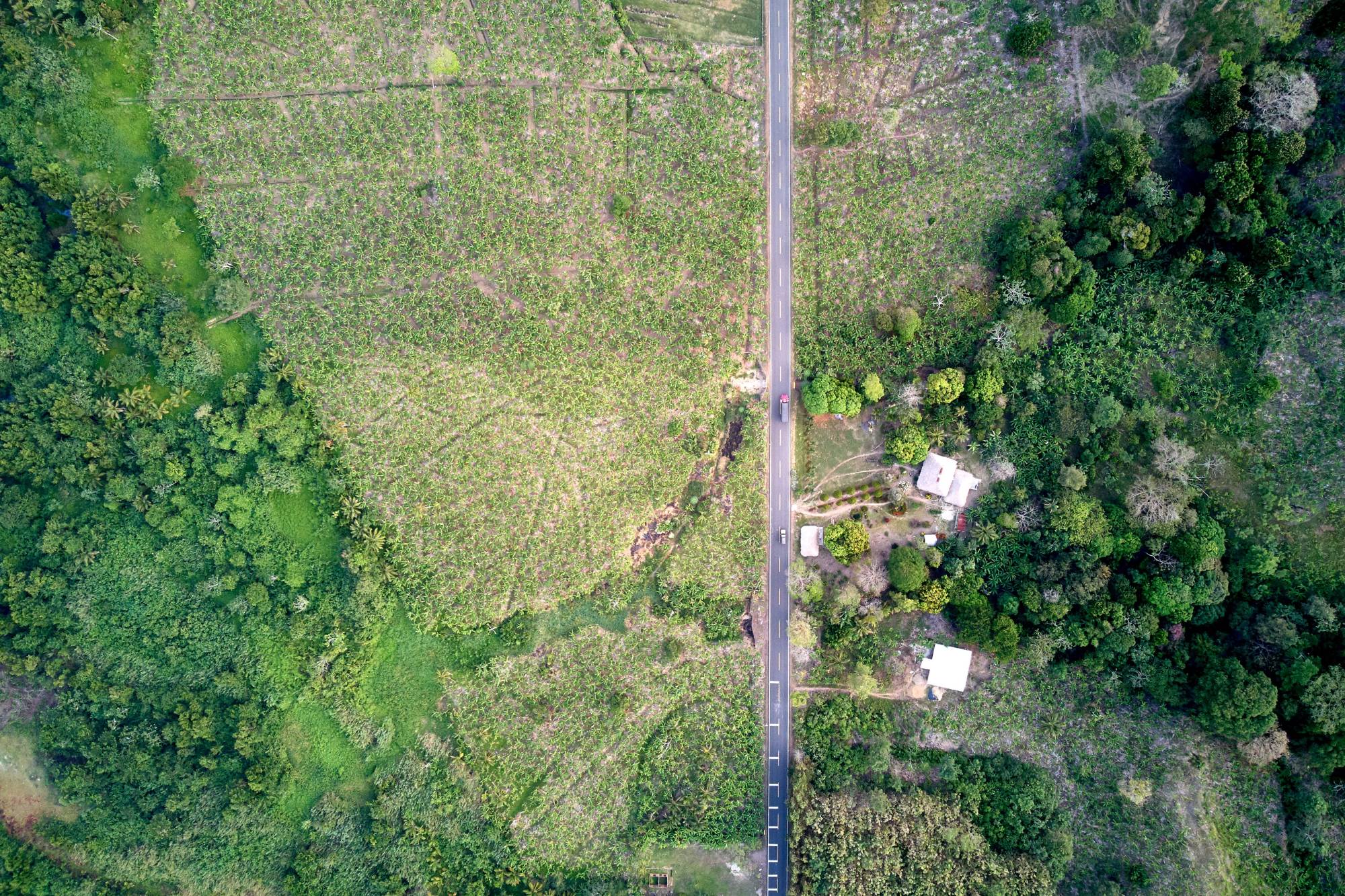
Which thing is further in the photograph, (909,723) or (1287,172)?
(909,723)

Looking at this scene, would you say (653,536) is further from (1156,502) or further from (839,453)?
(1156,502)

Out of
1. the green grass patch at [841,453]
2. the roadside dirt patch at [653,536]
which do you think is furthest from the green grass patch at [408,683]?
the green grass patch at [841,453]

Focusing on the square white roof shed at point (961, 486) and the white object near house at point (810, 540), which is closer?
the square white roof shed at point (961, 486)

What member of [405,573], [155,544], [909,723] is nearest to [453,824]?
[405,573]

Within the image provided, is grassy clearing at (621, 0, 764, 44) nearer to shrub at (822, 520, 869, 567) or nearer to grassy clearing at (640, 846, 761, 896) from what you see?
shrub at (822, 520, 869, 567)

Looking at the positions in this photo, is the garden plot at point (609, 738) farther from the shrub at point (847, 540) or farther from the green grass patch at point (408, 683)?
the shrub at point (847, 540)

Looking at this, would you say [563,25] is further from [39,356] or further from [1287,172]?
[1287,172]

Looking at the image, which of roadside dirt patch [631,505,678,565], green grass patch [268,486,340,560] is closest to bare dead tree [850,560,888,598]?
roadside dirt patch [631,505,678,565]
